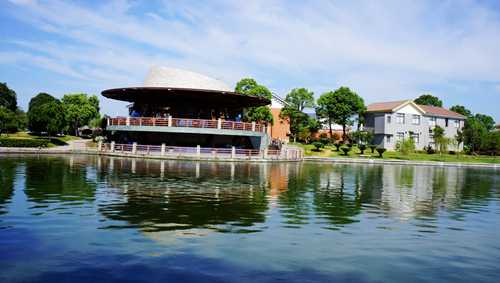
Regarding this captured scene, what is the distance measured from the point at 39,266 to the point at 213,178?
19070mm

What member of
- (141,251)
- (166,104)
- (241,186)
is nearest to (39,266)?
(141,251)

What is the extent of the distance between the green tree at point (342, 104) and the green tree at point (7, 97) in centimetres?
7777

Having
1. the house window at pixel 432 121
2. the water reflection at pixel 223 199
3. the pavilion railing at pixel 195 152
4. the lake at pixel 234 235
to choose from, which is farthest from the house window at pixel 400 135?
the lake at pixel 234 235

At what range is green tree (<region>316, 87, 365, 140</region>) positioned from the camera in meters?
81.2

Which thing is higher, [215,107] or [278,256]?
[215,107]

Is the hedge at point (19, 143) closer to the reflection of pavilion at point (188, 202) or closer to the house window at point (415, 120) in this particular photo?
the reflection of pavilion at point (188, 202)

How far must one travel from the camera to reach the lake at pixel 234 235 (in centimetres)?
904

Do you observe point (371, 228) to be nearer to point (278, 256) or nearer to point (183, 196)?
point (278, 256)

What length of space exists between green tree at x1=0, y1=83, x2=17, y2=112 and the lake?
329 feet

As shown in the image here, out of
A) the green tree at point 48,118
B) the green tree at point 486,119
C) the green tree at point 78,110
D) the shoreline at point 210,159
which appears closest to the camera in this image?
the shoreline at point 210,159

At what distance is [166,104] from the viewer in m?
55.8

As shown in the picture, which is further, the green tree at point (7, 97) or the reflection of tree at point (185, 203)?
the green tree at point (7, 97)

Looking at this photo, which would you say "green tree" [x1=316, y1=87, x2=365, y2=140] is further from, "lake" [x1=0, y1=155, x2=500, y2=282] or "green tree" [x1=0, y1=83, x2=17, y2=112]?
"green tree" [x1=0, y1=83, x2=17, y2=112]

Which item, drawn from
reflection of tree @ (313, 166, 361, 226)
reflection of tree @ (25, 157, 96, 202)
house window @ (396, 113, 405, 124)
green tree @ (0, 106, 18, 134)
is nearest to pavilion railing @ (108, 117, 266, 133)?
reflection of tree @ (25, 157, 96, 202)
